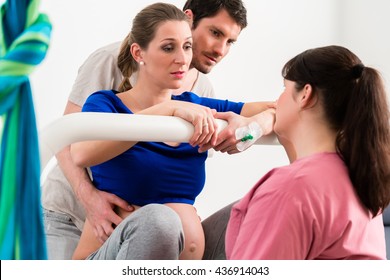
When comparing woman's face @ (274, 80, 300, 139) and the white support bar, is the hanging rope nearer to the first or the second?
the white support bar

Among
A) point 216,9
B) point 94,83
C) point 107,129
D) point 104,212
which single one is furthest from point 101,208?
point 216,9

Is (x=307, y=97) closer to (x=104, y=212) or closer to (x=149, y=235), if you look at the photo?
(x=149, y=235)

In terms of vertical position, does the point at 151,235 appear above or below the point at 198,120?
below

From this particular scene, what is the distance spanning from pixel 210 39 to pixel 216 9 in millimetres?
76

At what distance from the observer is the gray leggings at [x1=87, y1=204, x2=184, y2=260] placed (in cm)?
95

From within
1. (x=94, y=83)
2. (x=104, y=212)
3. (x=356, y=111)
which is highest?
(x=356, y=111)

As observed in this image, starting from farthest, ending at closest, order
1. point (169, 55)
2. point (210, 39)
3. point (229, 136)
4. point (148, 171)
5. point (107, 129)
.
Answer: point (210, 39)
point (169, 55)
point (148, 171)
point (229, 136)
point (107, 129)

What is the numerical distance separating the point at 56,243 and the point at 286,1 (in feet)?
7.21

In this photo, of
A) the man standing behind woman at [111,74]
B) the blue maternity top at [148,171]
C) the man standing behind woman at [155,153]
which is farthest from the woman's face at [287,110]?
the man standing behind woman at [111,74]

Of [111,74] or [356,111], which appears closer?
[356,111]

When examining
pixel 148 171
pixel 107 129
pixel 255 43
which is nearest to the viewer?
pixel 107 129

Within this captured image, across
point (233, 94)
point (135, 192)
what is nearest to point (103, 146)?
point (135, 192)

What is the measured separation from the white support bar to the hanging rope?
0.16 metres

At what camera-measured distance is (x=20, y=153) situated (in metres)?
0.56
